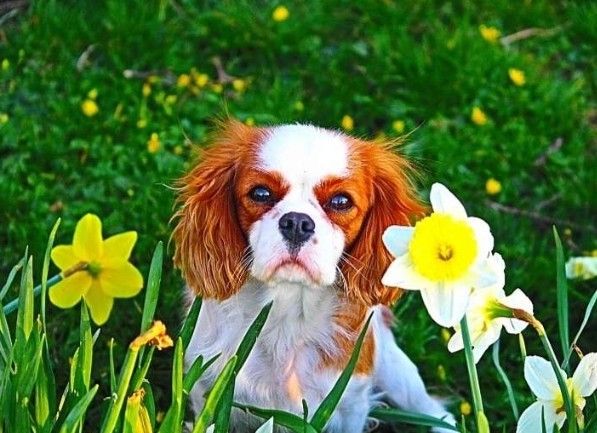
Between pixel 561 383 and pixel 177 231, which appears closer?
pixel 561 383

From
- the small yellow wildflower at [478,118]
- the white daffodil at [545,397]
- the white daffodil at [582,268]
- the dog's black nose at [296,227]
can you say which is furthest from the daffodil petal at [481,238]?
the small yellow wildflower at [478,118]

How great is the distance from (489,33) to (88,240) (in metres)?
2.35

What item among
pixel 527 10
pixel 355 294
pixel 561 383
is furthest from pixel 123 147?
pixel 561 383

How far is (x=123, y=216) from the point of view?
339cm

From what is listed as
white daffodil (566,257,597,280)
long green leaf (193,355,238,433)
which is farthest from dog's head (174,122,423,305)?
white daffodil (566,257,597,280)

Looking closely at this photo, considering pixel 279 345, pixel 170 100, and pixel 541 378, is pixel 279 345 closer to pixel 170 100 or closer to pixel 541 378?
pixel 541 378

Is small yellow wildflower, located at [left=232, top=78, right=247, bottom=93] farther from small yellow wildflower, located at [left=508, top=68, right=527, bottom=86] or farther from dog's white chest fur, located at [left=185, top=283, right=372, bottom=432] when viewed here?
dog's white chest fur, located at [left=185, top=283, right=372, bottom=432]

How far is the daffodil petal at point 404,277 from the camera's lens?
1747mm

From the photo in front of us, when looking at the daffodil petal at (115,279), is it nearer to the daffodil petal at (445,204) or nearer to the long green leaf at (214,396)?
the long green leaf at (214,396)

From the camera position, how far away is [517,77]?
4051 millimetres

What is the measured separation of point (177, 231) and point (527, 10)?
226 cm

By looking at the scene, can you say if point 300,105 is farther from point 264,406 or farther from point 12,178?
point 264,406

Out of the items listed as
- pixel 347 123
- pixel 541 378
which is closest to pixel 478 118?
pixel 347 123

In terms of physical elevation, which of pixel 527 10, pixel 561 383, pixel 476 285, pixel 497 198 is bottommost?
pixel 561 383
